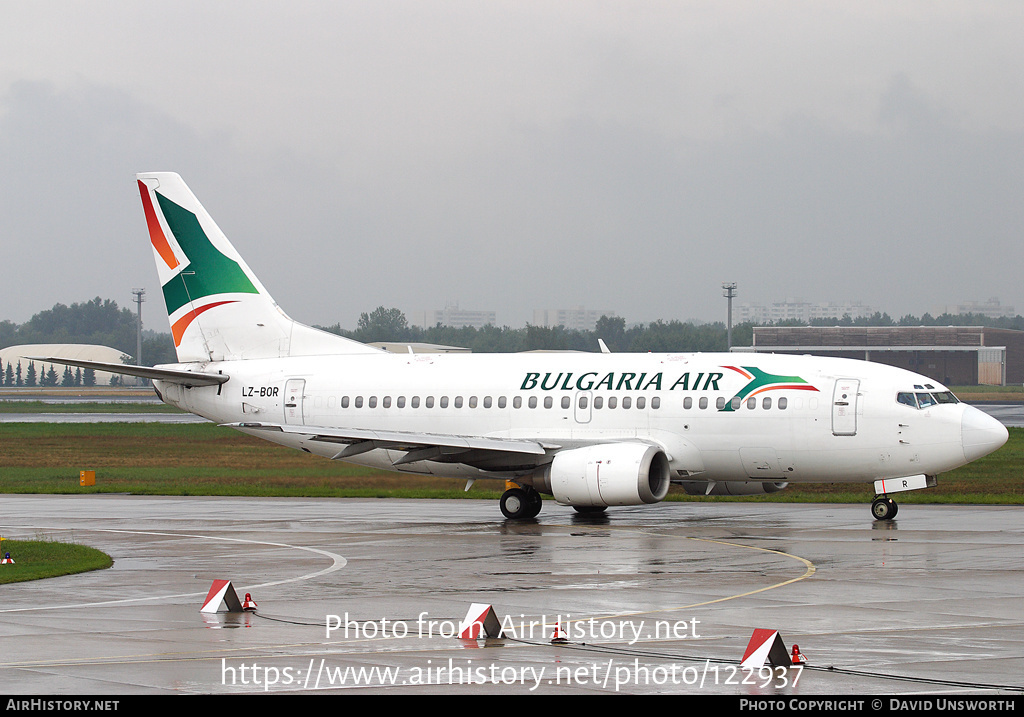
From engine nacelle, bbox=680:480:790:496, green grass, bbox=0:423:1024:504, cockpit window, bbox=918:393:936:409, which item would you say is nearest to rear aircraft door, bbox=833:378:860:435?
cockpit window, bbox=918:393:936:409

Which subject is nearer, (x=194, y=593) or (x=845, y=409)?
(x=194, y=593)

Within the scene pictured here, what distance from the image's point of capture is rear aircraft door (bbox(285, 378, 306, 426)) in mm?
37094

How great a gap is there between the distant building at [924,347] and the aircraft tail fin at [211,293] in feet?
381

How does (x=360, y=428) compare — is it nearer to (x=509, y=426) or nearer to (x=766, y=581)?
(x=509, y=426)

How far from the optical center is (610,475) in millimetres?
30828

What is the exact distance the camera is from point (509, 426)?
3462 cm

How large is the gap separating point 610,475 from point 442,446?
15.0ft

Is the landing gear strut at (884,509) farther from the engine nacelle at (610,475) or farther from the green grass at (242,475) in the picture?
the green grass at (242,475)

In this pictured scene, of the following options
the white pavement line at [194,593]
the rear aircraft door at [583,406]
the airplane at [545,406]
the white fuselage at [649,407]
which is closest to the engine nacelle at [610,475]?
the airplane at [545,406]

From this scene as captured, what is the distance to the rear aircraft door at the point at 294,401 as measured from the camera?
37094 millimetres

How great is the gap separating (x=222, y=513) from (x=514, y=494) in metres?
8.43

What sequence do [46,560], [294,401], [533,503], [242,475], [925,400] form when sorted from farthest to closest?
[242,475] → [294,401] → [533,503] → [925,400] → [46,560]

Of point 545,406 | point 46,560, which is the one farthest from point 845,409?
point 46,560

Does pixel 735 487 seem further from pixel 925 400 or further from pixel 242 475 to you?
pixel 242 475
